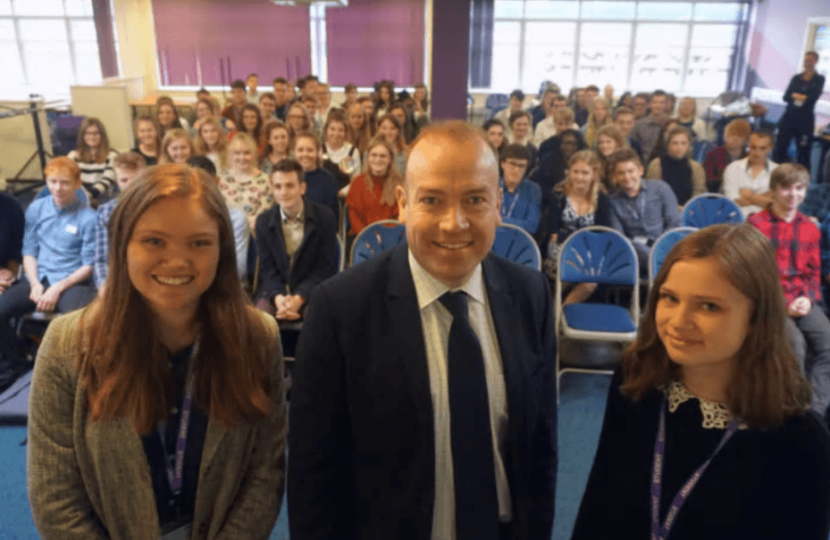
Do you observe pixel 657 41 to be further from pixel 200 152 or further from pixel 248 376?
pixel 248 376

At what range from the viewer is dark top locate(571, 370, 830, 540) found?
1169 mm

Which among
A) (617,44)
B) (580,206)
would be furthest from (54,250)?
(617,44)

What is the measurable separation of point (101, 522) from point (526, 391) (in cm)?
104

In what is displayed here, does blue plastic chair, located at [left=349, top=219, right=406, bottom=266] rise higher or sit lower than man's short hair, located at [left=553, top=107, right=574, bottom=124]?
lower

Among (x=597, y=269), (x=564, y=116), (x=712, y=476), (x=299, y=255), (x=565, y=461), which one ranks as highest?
(x=564, y=116)

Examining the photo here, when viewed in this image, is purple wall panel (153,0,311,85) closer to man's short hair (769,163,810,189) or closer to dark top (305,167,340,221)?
dark top (305,167,340,221)

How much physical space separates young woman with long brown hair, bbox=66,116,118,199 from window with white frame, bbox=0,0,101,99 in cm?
863

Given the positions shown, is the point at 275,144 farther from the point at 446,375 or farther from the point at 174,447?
the point at 446,375

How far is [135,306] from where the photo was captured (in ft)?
4.13

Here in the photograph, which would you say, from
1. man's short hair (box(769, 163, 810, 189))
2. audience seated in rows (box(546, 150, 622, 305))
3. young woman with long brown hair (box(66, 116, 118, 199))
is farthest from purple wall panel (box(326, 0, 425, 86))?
man's short hair (box(769, 163, 810, 189))

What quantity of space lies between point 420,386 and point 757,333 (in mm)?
746

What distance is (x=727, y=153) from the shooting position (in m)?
5.59

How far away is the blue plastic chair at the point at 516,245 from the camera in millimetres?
3463

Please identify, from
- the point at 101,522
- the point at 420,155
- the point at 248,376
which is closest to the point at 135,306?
the point at 248,376
